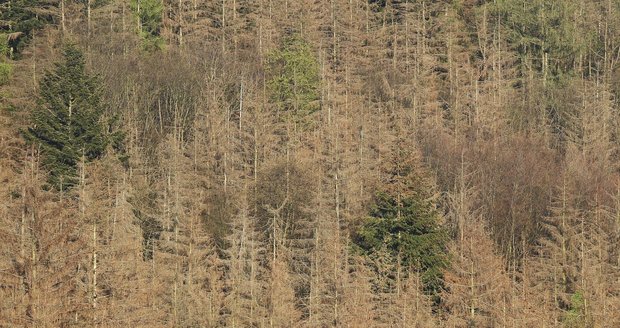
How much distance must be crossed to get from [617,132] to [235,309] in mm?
33632

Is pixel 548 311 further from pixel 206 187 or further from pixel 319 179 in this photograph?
pixel 206 187

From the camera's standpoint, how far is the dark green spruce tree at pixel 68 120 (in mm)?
49719

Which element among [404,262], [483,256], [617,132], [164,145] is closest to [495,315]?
[483,256]

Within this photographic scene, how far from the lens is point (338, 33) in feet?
267

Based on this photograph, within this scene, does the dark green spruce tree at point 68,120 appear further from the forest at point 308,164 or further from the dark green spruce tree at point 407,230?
the dark green spruce tree at point 407,230

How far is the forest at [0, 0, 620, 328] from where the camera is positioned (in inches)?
1743

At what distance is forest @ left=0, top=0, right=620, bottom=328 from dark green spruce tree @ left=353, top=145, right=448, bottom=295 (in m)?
0.12

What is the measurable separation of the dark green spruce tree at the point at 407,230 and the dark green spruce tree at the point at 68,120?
1244cm

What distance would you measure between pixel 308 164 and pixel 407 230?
10959 mm

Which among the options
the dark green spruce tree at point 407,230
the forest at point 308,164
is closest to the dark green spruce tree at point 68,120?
the forest at point 308,164

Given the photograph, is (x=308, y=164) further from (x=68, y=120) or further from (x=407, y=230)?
(x=68, y=120)

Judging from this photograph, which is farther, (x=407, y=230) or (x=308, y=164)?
(x=308, y=164)

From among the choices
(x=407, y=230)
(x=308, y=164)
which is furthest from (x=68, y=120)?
(x=407, y=230)

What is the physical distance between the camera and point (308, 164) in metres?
59.5
